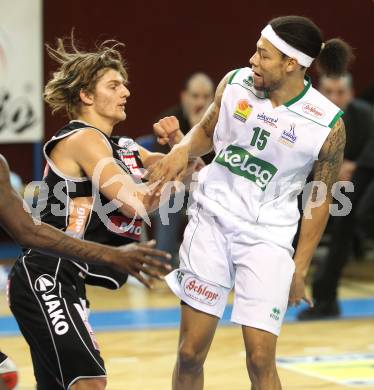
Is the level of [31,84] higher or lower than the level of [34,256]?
lower

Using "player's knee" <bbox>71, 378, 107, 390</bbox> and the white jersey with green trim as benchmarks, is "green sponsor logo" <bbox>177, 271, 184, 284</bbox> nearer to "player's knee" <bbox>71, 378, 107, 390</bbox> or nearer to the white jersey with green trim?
the white jersey with green trim

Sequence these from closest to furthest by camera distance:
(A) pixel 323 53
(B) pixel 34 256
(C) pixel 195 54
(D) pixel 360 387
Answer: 1. (B) pixel 34 256
2. (A) pixel 323 53
3. (D) pixel 360 387
4. (C) pixel 195 54

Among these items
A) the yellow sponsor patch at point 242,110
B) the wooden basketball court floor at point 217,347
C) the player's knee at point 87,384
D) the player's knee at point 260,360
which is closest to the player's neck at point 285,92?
the yellow sponsor patch at point 242,110

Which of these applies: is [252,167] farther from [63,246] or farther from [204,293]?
[63,246]

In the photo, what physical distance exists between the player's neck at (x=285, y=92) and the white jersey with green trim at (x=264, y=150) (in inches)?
0.9

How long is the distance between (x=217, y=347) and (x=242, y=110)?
2.97 m

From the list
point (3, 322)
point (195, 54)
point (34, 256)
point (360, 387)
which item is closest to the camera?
point (34, 256)

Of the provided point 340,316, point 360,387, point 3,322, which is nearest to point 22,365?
point 3,322

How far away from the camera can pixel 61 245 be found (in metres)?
4.36

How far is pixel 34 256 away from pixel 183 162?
825 millimetres

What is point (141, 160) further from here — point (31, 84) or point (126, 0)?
point (126, 0)

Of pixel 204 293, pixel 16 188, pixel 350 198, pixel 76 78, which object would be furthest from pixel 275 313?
pixel 16 188

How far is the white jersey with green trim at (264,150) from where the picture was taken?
5137 millimetres

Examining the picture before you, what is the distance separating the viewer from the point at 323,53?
214 inches
